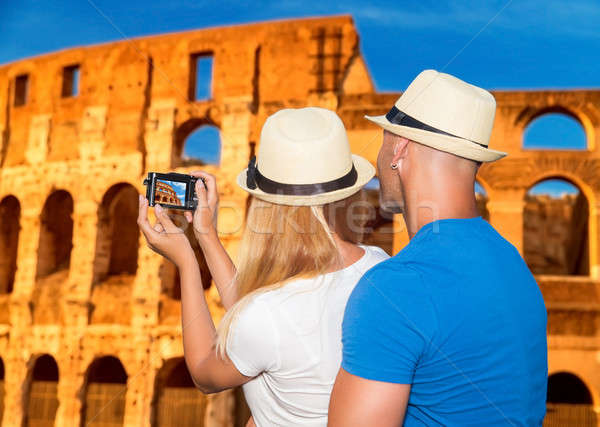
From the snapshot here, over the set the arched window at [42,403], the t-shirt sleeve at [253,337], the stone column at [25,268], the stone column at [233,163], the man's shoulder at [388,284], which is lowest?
the arched window at [42,403]

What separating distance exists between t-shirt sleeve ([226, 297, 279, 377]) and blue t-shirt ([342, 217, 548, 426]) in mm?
413

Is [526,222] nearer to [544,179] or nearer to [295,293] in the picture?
[544,179]

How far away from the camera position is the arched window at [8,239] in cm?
1669

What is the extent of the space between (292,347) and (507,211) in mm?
11613

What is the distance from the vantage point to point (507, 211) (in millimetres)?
12508

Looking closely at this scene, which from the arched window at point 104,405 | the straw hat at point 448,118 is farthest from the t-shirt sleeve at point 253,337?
the arched window at point 104,405

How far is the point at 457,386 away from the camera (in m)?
1.37

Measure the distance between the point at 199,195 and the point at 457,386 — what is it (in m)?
1.29

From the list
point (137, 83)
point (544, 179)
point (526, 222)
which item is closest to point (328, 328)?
point (544, 179)

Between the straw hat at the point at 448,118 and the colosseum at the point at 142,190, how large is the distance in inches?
425

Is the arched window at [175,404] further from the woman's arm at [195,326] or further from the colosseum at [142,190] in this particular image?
the woman's arm at [195,326]

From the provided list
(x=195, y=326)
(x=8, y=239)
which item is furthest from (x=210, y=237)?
(x=8, y=239)

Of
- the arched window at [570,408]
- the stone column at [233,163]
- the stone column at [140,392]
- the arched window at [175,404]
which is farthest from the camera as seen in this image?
the stone column at [233,163]

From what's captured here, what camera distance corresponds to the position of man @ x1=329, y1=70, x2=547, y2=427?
1.28 meters
